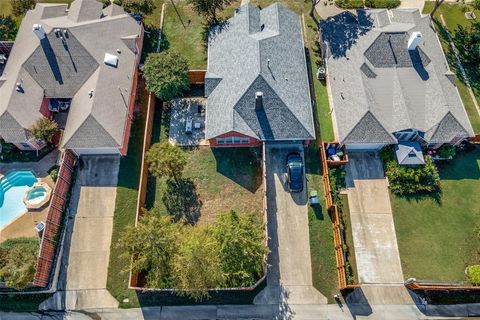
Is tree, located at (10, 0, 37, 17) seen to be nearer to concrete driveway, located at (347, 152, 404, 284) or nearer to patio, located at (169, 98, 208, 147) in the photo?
patio, located at (169, 98, 208, 147)

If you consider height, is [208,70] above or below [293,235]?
above

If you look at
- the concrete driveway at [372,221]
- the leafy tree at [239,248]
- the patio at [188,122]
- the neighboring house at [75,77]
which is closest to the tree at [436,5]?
the concrete driveway at [372,221]

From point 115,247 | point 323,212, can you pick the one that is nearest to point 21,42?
point 115,247

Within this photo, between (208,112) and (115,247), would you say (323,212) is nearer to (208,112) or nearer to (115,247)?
(208,112)

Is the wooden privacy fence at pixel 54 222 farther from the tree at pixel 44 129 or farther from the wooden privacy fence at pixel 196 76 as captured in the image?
the wooden privacy fence at pixel 196 76

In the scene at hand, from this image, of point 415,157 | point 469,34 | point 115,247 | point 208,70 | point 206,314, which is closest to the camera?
point 206,314

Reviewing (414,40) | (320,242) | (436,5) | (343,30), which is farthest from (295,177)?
(436,5)
